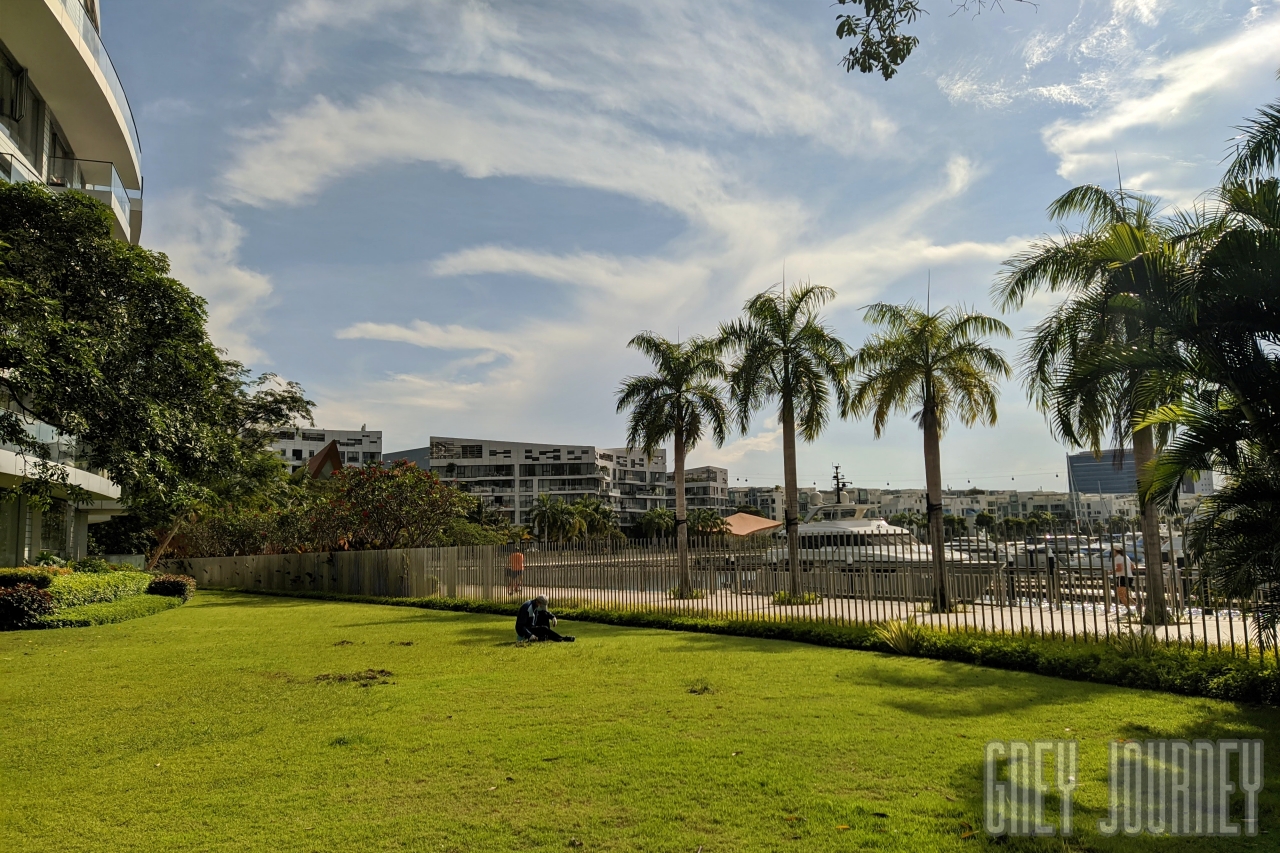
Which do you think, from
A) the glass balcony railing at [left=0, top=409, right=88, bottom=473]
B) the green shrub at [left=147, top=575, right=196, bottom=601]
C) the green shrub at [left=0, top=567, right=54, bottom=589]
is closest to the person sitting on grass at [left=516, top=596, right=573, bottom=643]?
the green shrub at [left=0, top=567, right=54, bottom=589]

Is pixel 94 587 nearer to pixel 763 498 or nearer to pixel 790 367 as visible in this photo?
pixel 790 367

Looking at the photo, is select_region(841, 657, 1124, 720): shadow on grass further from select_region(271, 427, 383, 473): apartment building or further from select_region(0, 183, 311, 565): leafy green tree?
select_region(271, 427, 383, 473): apartment building

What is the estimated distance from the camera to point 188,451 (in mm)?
15328

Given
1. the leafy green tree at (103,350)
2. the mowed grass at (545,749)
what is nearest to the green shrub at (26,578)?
the leafy green tree at (103,350)

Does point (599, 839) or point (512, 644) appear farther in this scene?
point (512, 644)

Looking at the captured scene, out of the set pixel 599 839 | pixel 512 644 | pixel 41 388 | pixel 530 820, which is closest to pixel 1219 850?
pixel 599 839

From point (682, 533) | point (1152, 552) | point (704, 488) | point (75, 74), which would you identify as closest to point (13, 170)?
point (75, 74)

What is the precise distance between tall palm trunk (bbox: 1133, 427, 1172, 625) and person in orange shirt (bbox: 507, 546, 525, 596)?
13554 millimetres

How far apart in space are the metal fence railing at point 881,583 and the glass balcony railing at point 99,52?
15.6m

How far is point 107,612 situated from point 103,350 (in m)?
9.08

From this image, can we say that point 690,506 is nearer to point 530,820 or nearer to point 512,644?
point 512,644

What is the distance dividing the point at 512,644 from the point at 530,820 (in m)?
8.83

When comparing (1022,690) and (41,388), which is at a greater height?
(41,388)

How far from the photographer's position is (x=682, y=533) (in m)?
19.4
